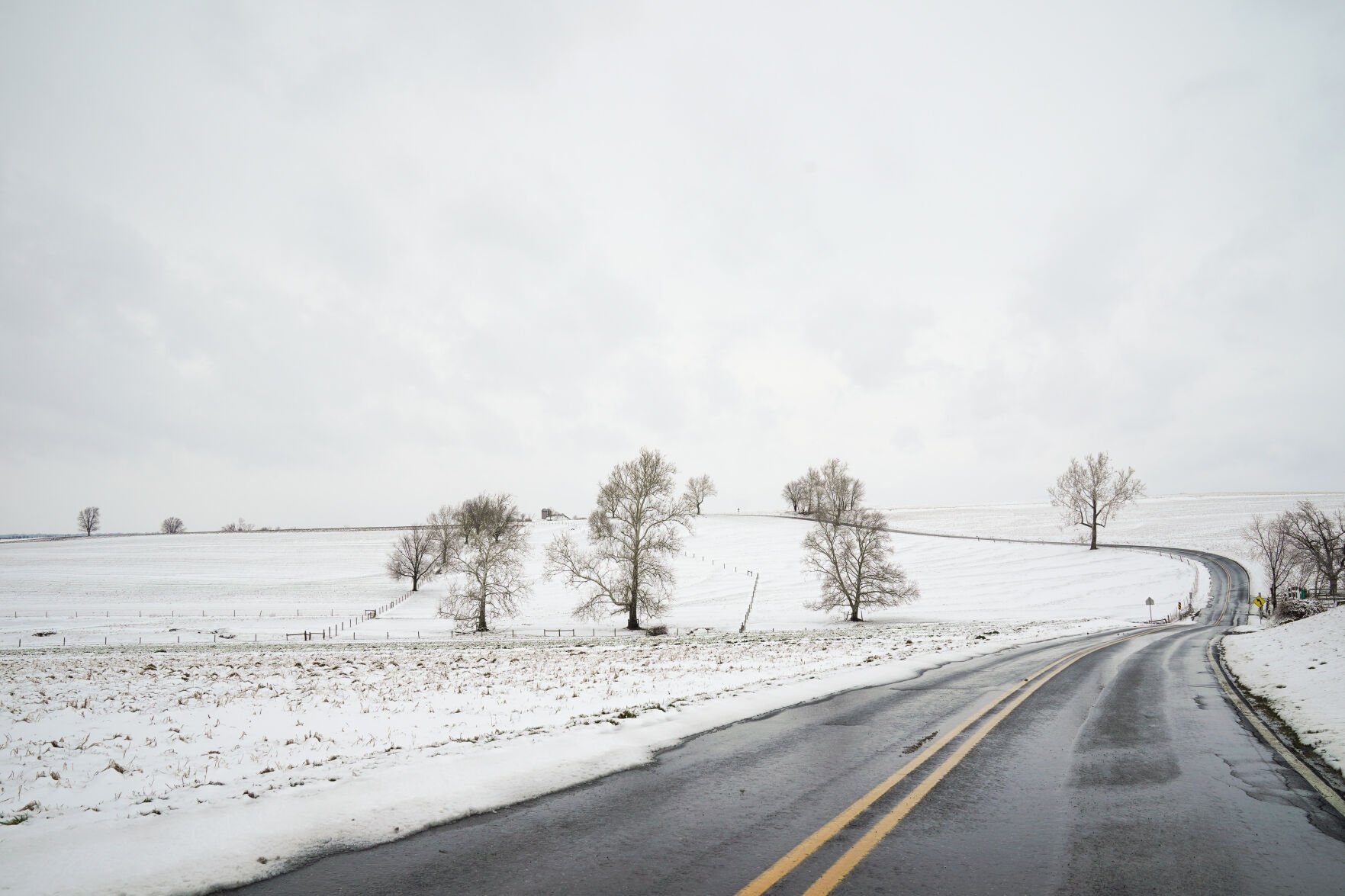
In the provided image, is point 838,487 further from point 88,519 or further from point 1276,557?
point 88,519

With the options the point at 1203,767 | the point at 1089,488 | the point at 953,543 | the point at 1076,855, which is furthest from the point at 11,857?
the point at 1089,488

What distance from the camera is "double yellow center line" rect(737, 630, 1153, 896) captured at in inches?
169

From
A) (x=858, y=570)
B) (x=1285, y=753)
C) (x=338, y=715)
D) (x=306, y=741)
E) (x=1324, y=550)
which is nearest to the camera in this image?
(x=1285, y=753)

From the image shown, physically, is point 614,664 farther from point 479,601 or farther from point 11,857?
point 479,601

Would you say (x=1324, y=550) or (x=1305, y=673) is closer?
(x=1305, y=673)

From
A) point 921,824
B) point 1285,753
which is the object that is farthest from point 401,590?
point 1285,753

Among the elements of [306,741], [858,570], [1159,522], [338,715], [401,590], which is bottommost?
[401,590]

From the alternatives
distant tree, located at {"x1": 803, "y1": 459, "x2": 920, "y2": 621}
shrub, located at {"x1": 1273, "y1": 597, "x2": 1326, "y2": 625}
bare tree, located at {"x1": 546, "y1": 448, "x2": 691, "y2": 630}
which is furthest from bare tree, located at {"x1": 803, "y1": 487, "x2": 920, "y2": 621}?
shrub, located at {"x1": 1273, "y1": 597, "x2": 1326, "y2": 625}

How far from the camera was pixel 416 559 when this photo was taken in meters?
65.3

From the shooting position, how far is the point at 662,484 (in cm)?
3772

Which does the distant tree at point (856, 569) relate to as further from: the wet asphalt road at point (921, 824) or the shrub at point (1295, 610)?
the wet asphalt road at point (921, 824)

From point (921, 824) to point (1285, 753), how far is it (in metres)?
5.92

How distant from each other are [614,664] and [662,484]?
19.6 metres

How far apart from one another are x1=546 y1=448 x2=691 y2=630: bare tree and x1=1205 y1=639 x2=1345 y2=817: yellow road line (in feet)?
87.5
